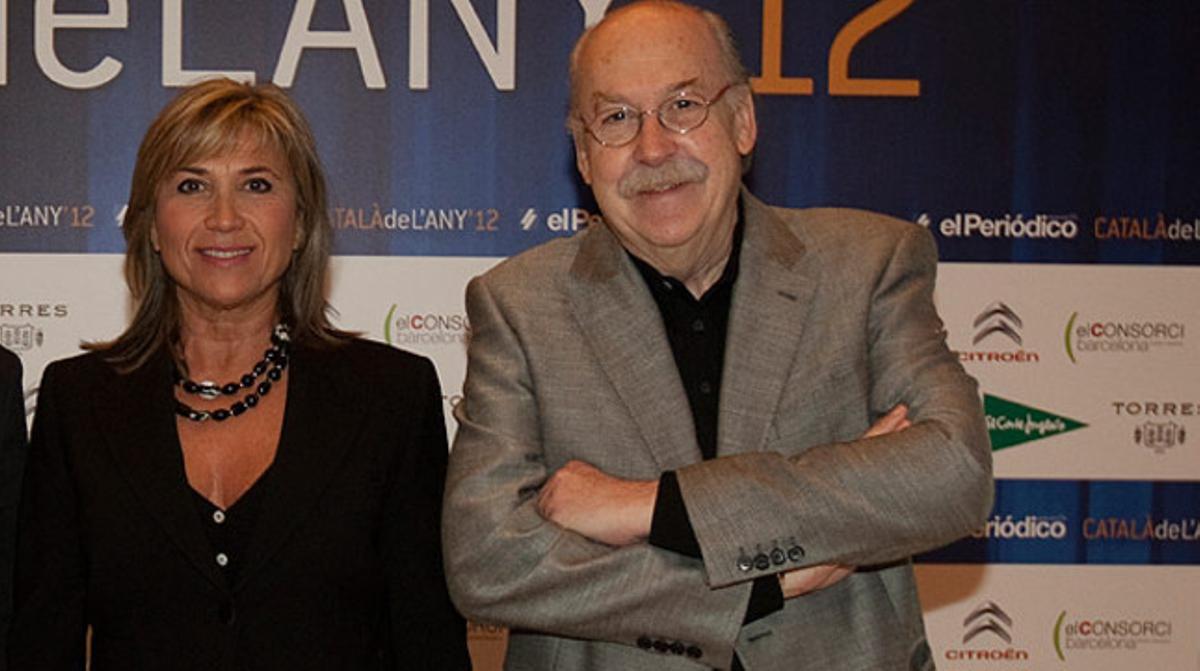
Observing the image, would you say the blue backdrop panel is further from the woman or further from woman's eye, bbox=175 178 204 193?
woman's eye, bbox=175 178 204 193

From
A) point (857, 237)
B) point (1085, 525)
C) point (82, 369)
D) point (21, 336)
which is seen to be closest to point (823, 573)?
point (857, 237)

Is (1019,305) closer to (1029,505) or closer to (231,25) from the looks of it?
(1029,505)

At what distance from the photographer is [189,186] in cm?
311

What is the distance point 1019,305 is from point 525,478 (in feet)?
8.83

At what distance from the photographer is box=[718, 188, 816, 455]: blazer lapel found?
2639 mm

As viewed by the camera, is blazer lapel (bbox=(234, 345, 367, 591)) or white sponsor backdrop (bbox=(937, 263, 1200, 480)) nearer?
blazer lapel (bbox=(234, 345, 367, 591))

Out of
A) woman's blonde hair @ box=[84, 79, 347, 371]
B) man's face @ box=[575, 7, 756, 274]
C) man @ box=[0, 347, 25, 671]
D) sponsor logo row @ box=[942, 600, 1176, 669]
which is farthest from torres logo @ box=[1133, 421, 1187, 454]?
man @ box=[0, 347, 25, 671]

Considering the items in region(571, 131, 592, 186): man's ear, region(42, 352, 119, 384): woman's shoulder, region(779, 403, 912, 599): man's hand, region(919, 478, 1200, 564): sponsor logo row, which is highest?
region(571, 131, 592, 186): man's ear

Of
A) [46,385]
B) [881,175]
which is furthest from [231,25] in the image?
[881,175]

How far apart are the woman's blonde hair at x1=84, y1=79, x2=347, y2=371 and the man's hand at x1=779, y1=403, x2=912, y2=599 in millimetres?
1283

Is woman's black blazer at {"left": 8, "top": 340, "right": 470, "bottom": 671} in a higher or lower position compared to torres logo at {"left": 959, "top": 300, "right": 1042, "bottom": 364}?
lower

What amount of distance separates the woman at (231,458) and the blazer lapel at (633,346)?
0.57 m

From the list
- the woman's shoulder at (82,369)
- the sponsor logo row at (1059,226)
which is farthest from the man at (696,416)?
the sponsor logo row at (1059,226)

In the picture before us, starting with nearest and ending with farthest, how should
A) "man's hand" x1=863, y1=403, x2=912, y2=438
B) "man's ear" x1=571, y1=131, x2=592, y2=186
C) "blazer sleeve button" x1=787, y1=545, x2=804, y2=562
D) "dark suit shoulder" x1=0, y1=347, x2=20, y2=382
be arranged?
"blazer sleeve button" x1=787, y1=545, x2=804, y2=562, "man's hand" x1=863, y1=403, x2=912, y2=438, "man's ear" x1=571, y1=131, x2=592, y2=186, "dark suit shoulder" x1=0, y1=347, x2=20, y2=382
